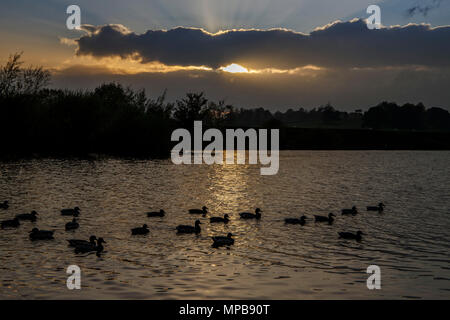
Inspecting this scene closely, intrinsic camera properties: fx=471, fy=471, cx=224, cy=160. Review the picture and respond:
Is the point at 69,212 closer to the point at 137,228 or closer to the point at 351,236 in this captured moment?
the point at 137,228

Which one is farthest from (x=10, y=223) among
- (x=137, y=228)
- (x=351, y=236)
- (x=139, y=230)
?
(x=351, y=236)

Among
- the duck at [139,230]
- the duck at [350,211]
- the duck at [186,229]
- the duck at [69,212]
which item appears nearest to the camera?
the duck at [139,230]

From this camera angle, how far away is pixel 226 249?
19859mm

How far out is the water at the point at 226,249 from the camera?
1473 cm

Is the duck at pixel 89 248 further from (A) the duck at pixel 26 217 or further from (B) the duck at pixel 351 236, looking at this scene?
(B) the duck at pixel 351 236

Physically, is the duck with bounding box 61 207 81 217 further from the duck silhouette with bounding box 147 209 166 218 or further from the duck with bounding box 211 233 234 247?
the duck with bounding box 211 233 234 247

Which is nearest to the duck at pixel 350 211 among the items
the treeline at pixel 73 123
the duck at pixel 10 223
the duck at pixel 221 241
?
the duck at pixel 221 241

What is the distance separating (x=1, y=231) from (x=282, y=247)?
1320 cm

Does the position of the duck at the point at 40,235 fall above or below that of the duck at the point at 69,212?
below

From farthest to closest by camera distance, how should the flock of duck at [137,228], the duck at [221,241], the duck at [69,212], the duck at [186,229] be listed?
the duck at [69,212]
the duck at [186,229]
the duck at [221,241]
the flock of duck at [137,228]

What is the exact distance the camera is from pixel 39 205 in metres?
30.0

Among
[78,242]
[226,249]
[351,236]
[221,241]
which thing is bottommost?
[226,249]

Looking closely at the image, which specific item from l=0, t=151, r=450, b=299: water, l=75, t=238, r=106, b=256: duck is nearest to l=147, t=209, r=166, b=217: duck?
l=0, t=151, r=450, b=299: water

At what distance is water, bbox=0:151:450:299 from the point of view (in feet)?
48.3
